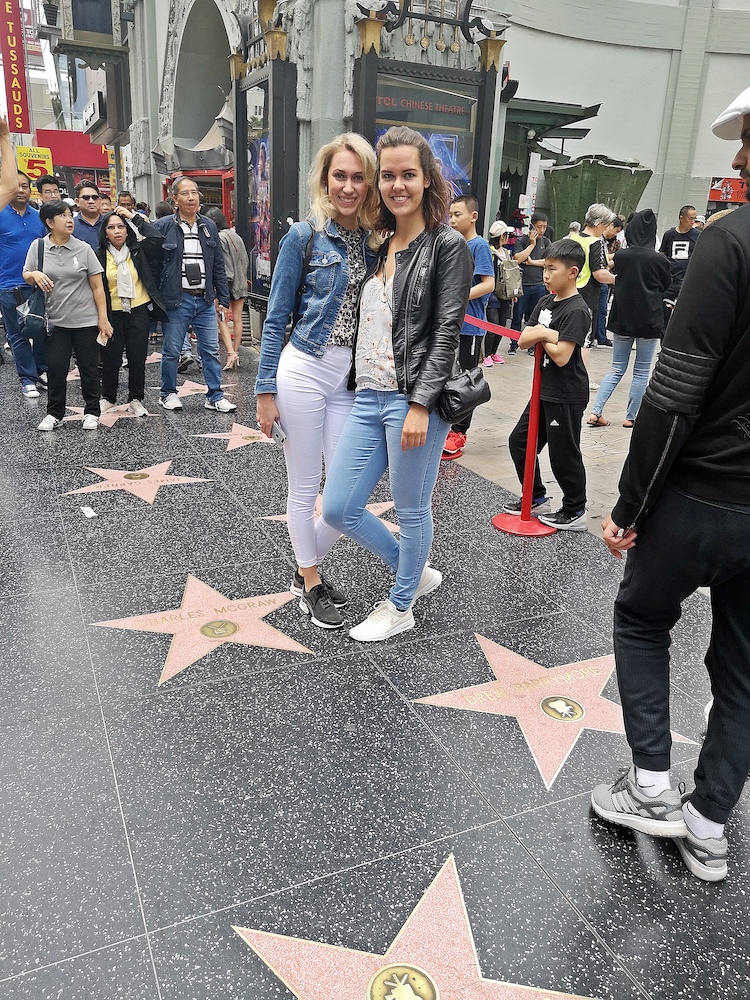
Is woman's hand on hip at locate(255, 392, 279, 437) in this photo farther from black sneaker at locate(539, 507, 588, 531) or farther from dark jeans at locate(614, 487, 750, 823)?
black sneaker at locate(539, 507, 588, 531)

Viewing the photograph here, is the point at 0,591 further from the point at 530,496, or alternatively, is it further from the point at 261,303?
the point at 261,303

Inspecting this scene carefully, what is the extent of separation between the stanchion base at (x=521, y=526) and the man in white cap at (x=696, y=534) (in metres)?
2.44

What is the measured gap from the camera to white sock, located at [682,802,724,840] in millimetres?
2146

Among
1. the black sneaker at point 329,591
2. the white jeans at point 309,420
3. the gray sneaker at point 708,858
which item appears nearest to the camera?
the gray sneaker at point 708,858

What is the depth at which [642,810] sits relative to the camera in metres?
2.24

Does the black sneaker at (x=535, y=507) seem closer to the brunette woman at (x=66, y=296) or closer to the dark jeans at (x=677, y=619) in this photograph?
the dark jeans at (x=677, y=619)

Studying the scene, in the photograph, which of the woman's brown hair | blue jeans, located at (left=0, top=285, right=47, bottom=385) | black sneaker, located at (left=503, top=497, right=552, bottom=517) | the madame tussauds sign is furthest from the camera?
the madame tussauds sign

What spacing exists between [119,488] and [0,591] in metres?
1.58

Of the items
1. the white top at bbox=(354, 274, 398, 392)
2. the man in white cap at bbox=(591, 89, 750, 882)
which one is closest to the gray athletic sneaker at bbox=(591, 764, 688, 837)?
the man in white cap at bbox=(591, 89, 750, 882)

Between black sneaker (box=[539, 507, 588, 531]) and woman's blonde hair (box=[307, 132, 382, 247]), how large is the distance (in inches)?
91.0

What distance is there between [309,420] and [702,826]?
78.7 inches

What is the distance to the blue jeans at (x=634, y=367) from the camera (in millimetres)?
7000

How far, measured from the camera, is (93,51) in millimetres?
23922

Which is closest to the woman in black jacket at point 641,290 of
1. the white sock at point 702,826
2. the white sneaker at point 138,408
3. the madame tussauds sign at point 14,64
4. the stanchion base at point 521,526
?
the stanchion base at point 521,526
